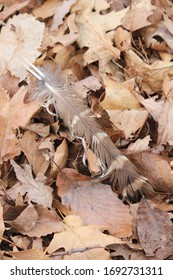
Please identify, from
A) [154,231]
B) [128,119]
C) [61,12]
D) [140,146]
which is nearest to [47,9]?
[61,12]

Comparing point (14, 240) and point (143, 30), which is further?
point (143, 30)

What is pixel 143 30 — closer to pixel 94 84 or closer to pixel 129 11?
pixel 129 11

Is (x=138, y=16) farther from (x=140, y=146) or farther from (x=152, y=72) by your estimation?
(x=140, y=146)

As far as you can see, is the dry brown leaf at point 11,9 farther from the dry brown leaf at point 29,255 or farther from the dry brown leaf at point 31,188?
the dry brown leaf at point 29,255
